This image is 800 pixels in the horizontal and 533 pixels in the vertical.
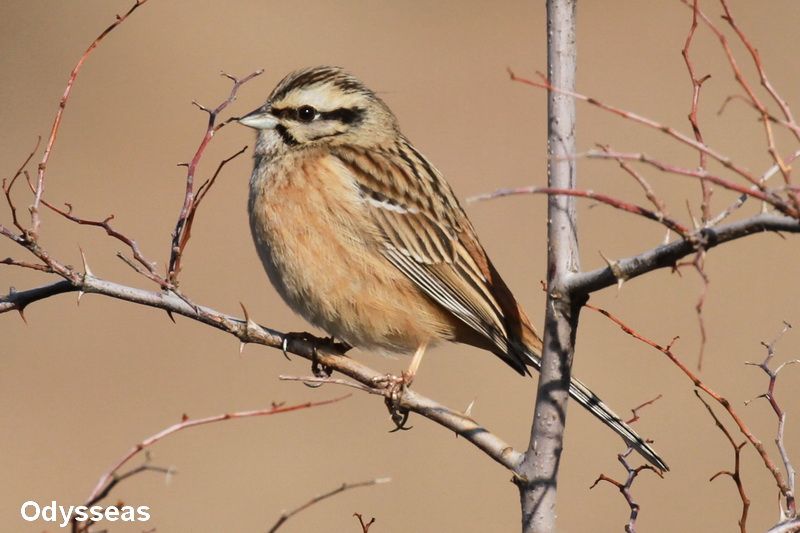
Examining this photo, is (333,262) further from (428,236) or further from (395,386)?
(395,386)

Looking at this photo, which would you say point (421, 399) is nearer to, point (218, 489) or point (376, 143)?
point (376, 143)

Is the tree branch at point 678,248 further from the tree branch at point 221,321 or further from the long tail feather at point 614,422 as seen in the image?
the long tail feather at point 614,422

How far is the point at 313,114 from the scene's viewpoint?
20.4 ft

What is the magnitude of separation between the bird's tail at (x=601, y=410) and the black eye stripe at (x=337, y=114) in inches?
62.3

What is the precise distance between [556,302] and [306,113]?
2.96m

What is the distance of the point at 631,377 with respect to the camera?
13055 mm

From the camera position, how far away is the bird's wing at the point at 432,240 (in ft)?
18.8

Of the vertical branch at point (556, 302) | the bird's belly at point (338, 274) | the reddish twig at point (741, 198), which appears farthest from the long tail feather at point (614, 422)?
the reddish twig at point (741, 198)

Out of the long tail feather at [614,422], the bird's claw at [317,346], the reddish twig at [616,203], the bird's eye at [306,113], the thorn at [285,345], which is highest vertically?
the bird's eye at [306,113]

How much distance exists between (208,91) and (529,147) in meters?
5.05

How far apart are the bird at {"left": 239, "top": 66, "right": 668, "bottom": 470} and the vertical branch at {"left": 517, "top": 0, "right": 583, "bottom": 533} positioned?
182 cm

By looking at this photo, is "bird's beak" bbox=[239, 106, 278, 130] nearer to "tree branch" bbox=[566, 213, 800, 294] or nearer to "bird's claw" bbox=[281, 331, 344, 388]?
"bird's claw" bbox=[281, 331, 344, 388]

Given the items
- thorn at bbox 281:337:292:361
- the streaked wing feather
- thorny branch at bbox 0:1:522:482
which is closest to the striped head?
the streaked wing feather

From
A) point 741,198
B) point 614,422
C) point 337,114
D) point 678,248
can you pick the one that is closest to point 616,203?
point 678,248
